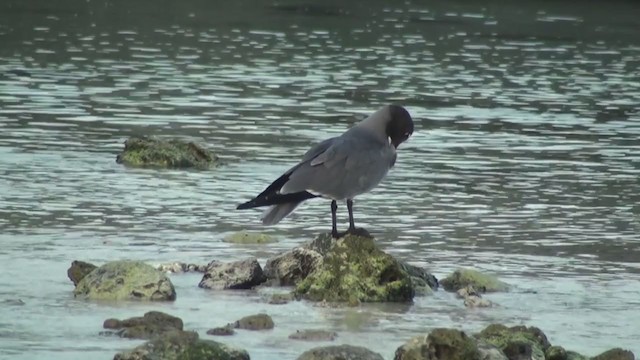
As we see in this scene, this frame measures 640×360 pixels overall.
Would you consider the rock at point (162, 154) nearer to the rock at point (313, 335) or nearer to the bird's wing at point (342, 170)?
the bird's wing at point (342, 170)

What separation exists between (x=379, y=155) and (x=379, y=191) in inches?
169

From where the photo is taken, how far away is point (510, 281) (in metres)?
11.6

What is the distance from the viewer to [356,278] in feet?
34.8

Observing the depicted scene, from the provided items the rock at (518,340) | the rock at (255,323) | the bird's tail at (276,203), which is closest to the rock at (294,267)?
the bird's tail at (276,203)

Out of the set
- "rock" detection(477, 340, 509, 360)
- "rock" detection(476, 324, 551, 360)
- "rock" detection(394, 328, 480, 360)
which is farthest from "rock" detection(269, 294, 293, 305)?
"rock" detection(477, 340, 509, 360)

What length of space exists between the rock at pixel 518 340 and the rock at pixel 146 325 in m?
1.63

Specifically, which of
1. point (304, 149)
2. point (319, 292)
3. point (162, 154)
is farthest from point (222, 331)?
point (304, 149)

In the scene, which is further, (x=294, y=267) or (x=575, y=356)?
(x=294, y=267)

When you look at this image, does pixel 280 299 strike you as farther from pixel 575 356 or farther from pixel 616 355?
pixel 616 355

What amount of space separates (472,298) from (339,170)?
4.22ft

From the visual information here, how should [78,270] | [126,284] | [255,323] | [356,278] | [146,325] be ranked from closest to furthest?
1. [146,325]
2. [255,323]
3. [126,284]
4. [356,278]
5. [78,270]

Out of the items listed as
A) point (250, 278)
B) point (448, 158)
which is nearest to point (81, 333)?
point (250, 278)

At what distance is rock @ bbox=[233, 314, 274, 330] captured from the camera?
9.48 m

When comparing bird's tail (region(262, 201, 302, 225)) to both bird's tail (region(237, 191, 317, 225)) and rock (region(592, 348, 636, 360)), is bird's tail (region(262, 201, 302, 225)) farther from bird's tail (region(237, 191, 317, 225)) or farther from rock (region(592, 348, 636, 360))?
rock (region(592, 348, 636, 360))
